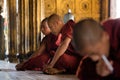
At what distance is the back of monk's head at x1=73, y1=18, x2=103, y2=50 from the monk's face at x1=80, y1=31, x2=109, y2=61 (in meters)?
0.02

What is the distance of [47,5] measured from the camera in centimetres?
943

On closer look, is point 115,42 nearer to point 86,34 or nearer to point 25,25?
point 86,34

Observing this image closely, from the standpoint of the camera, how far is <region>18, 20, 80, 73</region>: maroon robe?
14.1 feet

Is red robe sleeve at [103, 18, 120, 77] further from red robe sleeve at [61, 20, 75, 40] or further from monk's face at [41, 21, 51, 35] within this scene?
monk's face at [41, 21, 51, 35]

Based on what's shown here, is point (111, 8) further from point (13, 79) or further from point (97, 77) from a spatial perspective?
point (97, 77)

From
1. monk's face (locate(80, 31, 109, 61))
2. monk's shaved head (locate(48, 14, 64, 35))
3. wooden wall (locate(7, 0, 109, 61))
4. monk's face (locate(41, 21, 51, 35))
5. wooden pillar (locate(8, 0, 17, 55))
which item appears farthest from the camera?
wooden pillar (locate(8, 0, 17, 55))

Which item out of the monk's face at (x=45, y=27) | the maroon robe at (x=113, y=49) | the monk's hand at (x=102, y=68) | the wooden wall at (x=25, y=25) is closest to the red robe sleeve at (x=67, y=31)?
the monk's face at (x=45, y=27)

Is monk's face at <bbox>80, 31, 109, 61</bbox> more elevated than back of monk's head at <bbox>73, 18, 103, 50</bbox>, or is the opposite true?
back of monk's head at <bbox>73, 18, 103, 50</bbox>

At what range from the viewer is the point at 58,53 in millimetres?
4250

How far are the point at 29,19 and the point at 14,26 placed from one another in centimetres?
38

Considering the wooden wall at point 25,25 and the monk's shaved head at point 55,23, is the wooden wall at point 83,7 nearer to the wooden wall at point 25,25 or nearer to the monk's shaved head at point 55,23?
the wooden wall at point 25,25

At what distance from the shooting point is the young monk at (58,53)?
4.19 m

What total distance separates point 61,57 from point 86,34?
2891 mm

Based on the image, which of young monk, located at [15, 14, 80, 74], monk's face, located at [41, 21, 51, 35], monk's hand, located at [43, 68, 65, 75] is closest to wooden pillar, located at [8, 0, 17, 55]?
young monk, located at [15, 14, 80, 74]
